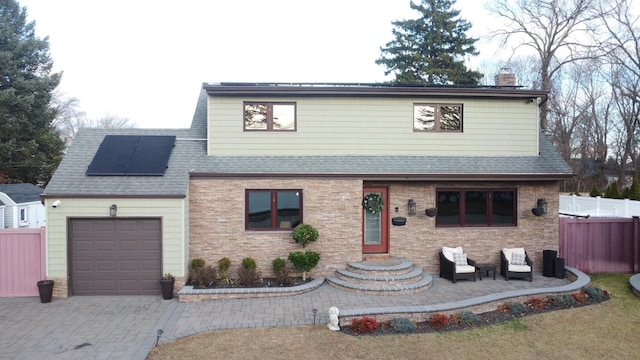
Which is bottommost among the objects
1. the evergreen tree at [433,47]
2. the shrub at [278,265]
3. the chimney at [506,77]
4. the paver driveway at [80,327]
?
the paver driveway at [80,327]

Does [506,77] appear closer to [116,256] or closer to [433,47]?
[116,256]

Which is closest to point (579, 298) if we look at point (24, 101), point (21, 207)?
point (21, 207)

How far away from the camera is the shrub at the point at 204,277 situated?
32.7ft

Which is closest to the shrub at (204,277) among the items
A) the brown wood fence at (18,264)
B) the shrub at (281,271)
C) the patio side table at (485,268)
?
the shrub at (281,271)

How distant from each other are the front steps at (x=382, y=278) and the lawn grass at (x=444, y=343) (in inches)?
91.4

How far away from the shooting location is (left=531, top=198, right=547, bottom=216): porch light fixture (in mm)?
11375

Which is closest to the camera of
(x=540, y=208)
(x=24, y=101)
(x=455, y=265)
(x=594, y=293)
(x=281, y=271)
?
(x=594, y=293)

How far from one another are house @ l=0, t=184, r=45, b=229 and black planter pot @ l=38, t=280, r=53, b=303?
11582mm

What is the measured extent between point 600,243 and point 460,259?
5.32 m

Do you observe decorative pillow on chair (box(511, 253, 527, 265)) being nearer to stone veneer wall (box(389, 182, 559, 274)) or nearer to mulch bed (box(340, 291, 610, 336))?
stone veneer wall (box(389, 182, 559, 274))

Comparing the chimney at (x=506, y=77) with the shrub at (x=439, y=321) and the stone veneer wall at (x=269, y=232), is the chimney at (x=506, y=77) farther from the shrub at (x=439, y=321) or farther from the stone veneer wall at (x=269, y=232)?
the shrub at (x=439, y=321)

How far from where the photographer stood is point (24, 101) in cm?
2347

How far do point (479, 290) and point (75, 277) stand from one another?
1091 cm

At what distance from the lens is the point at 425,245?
453 inches
